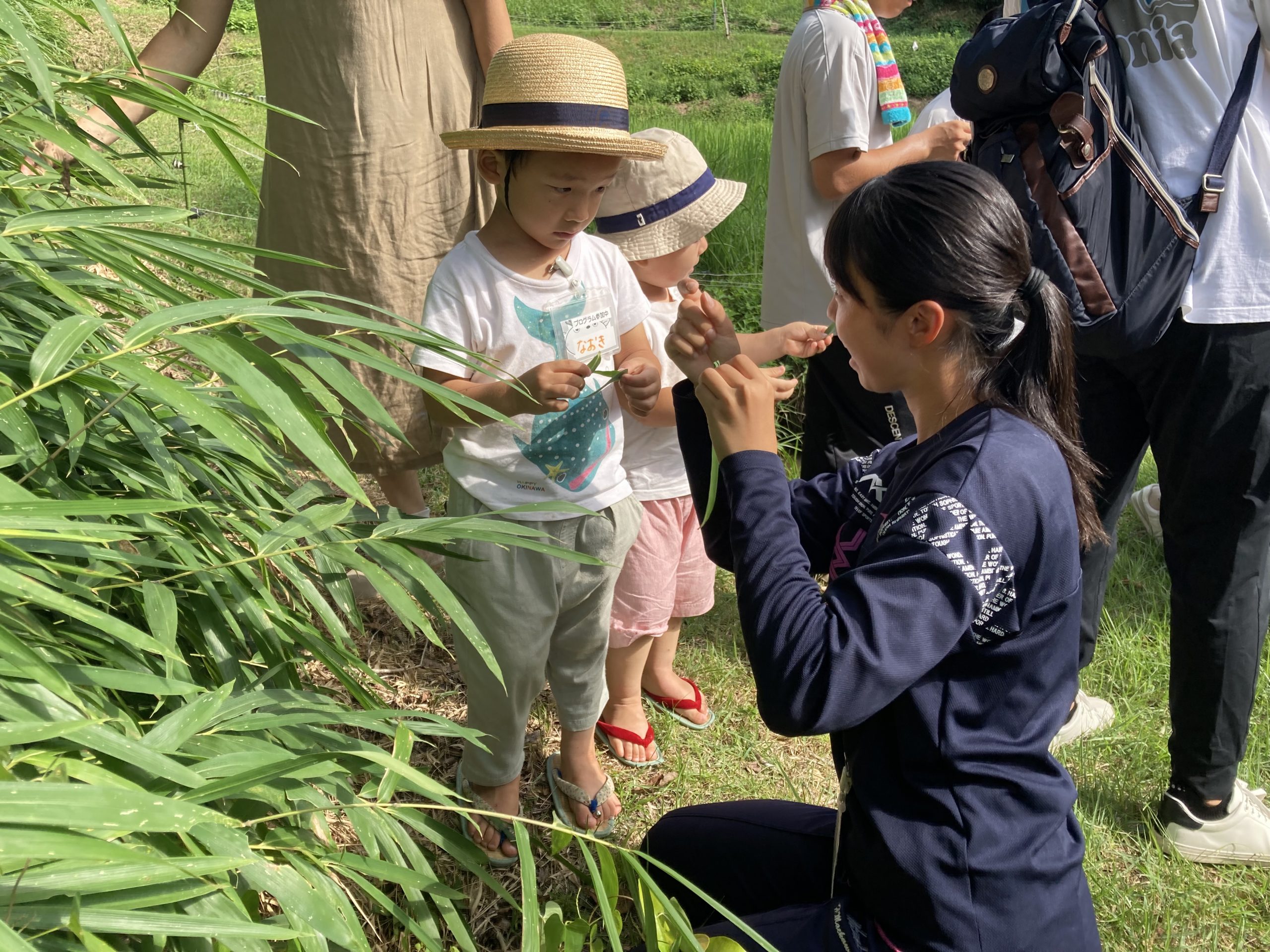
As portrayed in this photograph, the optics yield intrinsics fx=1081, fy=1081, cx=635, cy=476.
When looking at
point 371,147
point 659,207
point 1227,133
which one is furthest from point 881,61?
point 371,147

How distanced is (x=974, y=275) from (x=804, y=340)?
0.51 m

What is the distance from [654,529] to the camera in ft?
8.09

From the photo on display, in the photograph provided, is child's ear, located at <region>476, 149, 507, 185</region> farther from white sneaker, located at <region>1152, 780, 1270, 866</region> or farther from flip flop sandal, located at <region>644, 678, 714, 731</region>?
white sneaker, located at <region>1152, 780, 1270, 866</region>

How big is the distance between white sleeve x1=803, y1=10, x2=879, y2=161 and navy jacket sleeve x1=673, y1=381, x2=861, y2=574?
3.74ft

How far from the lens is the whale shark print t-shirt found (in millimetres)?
1941

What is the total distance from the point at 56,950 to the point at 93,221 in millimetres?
722

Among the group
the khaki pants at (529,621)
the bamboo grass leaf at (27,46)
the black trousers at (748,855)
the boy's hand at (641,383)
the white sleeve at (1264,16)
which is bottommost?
the black trousers at (748,855)

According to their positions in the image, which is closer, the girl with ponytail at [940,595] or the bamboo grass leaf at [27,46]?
the bamboo grass leaf at [27,46]

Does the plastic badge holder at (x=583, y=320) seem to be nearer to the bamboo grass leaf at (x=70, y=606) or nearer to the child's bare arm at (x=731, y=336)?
the child's bare arm at (x=731, y=336)

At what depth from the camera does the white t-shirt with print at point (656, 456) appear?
245 centimetres

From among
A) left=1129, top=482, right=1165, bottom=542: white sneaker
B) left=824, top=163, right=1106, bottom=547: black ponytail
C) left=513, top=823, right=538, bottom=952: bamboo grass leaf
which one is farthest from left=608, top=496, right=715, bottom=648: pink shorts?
left=1129, top=482, right=1165, bottom=542: white sneaker

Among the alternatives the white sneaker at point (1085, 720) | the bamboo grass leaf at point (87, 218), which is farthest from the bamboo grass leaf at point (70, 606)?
the white sneaker at point (1085, 720)

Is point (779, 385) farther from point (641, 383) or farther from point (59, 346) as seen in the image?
point (59, 346)

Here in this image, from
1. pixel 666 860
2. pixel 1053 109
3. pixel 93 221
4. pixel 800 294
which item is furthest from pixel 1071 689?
pixel 800 294
